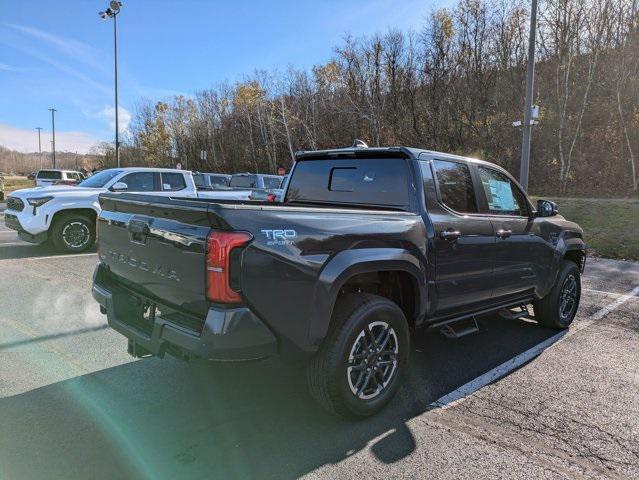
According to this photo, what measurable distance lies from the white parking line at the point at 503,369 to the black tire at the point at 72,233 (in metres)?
8.81

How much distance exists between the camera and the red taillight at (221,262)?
262cm

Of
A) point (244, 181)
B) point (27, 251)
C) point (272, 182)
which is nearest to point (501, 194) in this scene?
point (27, 251)

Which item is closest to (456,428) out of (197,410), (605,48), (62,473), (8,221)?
(197,410)

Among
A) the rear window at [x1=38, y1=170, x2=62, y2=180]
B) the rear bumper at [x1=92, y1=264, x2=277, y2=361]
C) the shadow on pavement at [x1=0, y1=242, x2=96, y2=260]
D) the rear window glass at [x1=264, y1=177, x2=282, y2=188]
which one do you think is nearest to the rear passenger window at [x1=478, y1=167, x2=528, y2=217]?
the rear bumper at [x1=92, y1=264, x2=277, y2=361]

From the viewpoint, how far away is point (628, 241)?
12094 millimetres

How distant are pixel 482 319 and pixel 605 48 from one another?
22216 millimetres

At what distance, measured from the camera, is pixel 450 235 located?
12.7ft

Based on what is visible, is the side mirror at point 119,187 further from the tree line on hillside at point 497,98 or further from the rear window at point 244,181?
the tree line on hillside at point 497,98

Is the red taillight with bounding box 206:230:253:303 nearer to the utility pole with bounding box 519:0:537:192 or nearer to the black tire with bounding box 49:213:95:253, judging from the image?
the black tire with bounding box 49:213:95:253

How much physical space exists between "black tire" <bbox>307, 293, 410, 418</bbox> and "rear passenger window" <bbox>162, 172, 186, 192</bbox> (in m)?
8.80

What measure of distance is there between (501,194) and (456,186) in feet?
2.89

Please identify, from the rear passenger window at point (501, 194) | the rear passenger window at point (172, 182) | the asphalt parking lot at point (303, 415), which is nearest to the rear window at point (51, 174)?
the rear passenger window at point (172, 182)

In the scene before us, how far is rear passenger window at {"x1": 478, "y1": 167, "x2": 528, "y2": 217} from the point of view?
4609 mm

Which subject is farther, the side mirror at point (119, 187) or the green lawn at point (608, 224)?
the green lawn at point (608, 224)
